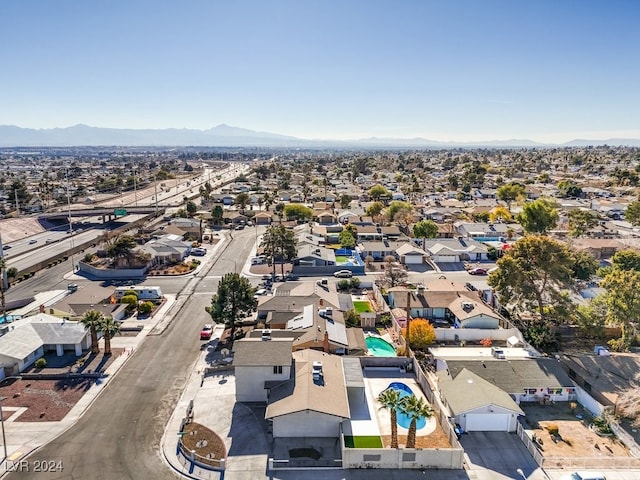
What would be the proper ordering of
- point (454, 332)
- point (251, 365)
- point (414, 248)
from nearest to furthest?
1. point (251, 365)
2. point (454, 332)
3. point (414, 248)

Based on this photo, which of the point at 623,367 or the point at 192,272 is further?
the point at 192,272

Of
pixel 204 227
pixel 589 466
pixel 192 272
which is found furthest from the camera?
pixel 204 227

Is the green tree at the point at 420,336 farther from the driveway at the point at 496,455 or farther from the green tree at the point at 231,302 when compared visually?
the green tree at the point at 231,302

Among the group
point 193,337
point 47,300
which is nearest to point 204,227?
point 47,300

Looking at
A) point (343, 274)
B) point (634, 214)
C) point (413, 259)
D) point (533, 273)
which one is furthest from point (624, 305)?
point (634, 214)

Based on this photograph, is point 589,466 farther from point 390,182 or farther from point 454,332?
point 390,182
